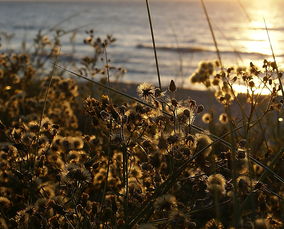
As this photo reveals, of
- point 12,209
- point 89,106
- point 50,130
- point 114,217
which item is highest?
point 89,106

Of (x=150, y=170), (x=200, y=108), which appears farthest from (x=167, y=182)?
(x=200, y=108)

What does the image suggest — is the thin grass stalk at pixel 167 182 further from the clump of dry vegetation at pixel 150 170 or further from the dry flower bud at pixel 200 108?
the dry flower bud at pixel 200 108

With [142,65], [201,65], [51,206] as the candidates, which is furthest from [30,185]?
[142,65]

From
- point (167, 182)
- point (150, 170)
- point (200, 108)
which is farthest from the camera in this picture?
point (200, 108)

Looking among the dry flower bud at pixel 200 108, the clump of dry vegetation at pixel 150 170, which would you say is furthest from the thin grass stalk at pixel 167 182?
the dry flower bud at pixel 200 108

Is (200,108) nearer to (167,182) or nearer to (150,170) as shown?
(150,170)

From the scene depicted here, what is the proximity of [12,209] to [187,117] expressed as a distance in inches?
69.1

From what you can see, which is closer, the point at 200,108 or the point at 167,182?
the point at 167,182

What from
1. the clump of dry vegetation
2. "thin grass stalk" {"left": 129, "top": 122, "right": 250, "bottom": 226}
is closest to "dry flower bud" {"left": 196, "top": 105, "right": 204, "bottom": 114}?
the clump of dry vegetation

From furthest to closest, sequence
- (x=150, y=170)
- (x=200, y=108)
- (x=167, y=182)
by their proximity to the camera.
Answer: (x=200, y=108) < (x=150, y=170) < (x=167, y=182)

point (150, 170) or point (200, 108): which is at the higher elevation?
point (200, 108)

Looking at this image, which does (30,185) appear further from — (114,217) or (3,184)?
(3,184)

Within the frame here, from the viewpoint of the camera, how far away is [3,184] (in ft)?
12.1

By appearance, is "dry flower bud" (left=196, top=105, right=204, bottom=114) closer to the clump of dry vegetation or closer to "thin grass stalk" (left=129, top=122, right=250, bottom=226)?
the clump of dry vegetation
